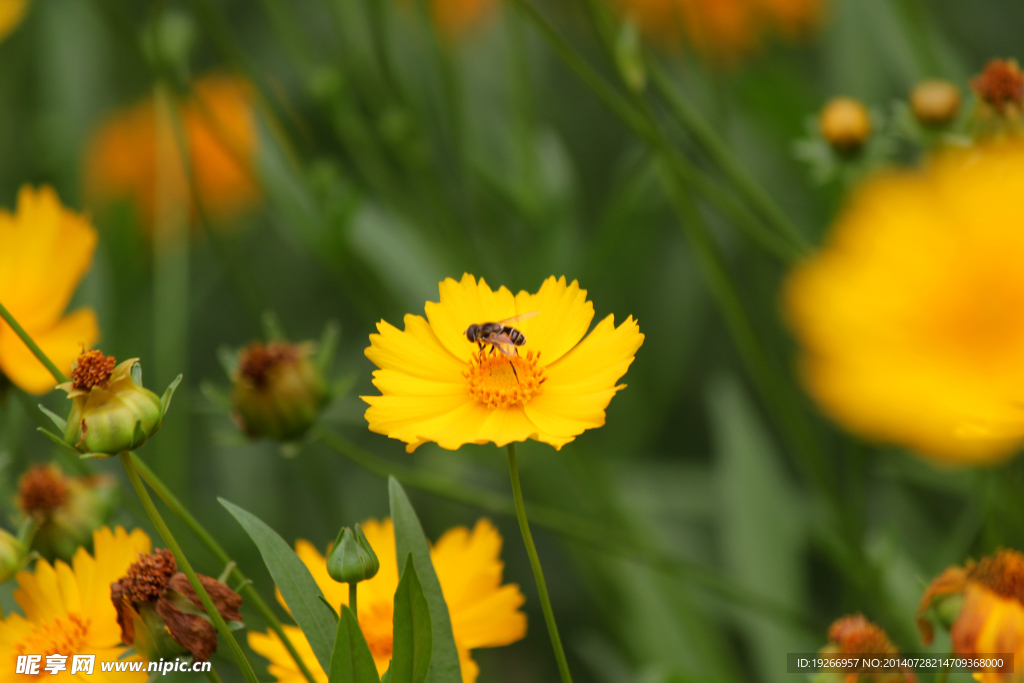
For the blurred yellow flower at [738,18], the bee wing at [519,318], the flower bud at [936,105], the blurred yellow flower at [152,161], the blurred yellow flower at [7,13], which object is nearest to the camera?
the bee wing at [519,318]

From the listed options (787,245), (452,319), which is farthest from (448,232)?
(452,319)

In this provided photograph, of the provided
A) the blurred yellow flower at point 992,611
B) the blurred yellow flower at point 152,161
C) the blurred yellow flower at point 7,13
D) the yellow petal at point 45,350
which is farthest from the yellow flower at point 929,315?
the blurred yellow flower at point 152,161

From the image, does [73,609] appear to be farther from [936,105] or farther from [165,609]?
[936,105]

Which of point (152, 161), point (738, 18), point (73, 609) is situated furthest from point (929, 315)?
point (152, 161)

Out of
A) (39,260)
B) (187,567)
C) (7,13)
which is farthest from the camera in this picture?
(7,13)

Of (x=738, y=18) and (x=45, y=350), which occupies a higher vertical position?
(x=738, y=18)

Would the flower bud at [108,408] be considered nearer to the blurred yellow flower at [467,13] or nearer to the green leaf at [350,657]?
the green leaf at [350,657]

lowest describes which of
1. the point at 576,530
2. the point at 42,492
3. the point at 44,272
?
the point at 576,530
